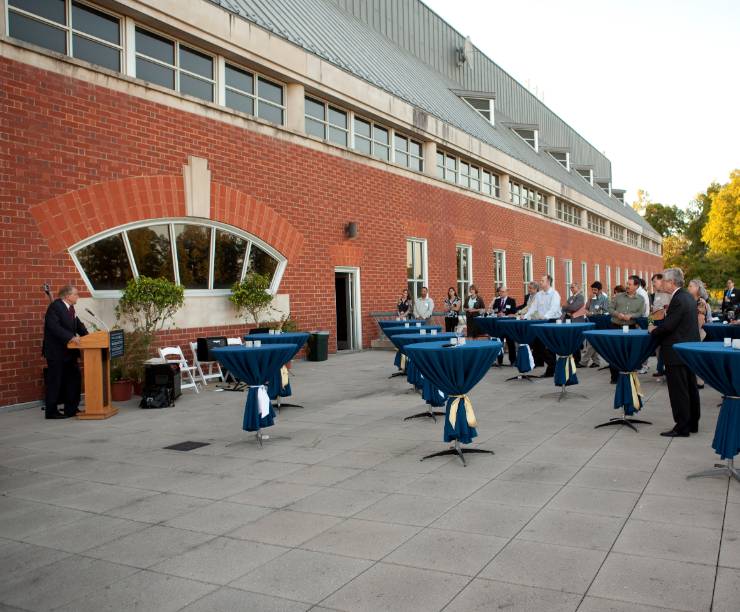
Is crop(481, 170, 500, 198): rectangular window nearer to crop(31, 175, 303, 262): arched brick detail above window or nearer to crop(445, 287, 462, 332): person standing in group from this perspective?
crop(445, 287, 462, 332): person standing in group

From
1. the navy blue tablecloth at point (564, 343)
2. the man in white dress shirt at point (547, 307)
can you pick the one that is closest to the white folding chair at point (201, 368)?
the navy blue tablecloth at point (564, 343)

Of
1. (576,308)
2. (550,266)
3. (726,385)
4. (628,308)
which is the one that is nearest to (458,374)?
(726,385)

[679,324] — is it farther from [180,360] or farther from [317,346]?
[317,346]

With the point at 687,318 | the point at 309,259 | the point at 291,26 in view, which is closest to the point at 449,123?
the point at 291,26

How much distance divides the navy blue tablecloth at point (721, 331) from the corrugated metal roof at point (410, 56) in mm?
11106

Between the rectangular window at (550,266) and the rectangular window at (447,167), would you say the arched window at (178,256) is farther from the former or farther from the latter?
the rectangular window at (550,266)

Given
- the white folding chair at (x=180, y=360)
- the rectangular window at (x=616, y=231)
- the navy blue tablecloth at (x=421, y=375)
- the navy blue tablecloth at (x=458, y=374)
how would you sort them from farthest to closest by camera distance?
the rectangular window at (x=616, y=231) → the white folding chair at (x=180, y=360) → the navy blue tablecloth at (x=421, y=375) → the navy blue tablecloth at (x=458, y=374)

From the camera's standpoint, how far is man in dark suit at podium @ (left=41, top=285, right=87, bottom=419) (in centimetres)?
874

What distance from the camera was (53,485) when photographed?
5582 millimetres

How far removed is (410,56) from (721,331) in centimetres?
2032

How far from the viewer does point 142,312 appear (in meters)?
11.4

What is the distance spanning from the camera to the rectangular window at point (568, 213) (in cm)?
3480

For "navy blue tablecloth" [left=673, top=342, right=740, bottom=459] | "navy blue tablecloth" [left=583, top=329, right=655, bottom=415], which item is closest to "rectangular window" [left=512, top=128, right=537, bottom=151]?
"navy blue tablecloth" [left=583, top=329, right=655, bottom=415]

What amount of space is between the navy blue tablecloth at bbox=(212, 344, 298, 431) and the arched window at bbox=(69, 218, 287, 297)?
15.5 feet
